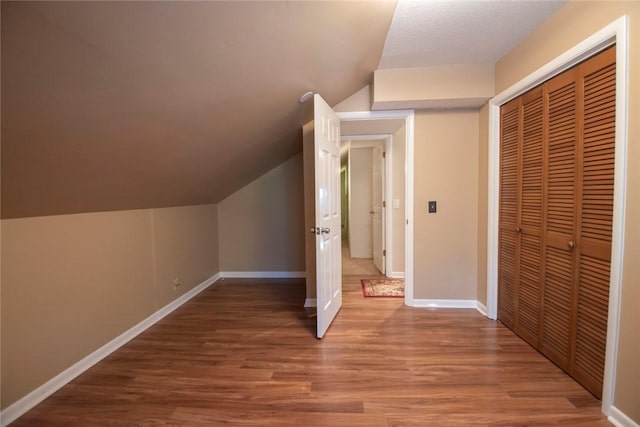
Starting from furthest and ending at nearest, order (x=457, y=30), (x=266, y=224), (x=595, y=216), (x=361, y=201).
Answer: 1. (x=361, y=201)
2. (x=266, y=224)
3. (x=457, y=30)
4. (x=595, y=216)

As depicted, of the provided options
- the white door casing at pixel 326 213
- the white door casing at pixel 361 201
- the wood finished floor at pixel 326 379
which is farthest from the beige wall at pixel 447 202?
the white door casing at pixel 361 201

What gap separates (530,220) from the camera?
201 cm

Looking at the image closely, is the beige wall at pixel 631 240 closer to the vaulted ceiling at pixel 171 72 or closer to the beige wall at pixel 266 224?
the vaulted ceiling at pixel 171 72

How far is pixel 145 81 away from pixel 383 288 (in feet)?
10.00

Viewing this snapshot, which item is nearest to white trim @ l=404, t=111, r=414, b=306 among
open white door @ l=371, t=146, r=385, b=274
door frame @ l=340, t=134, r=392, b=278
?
door frame @ l=340, t=134, r=392, b=278

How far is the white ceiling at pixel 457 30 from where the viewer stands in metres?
1.62

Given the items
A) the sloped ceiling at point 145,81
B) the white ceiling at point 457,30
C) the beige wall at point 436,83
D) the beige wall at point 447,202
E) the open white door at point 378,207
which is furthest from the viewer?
the open white door at point 378,207

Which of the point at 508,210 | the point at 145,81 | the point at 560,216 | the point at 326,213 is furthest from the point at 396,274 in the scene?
the point at 145,81

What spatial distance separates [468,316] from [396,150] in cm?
218

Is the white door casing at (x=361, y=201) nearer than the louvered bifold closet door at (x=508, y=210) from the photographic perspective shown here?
No

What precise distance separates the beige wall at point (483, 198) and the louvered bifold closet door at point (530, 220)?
1.25 feet

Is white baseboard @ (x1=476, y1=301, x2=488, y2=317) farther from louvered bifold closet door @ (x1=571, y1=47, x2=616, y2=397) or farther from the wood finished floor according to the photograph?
louvered bifold closet door @ (x1=571, y1=47, x2=616, y2=397)

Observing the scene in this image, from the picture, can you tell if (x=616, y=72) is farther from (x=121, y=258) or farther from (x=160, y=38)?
(x=121, y=258)

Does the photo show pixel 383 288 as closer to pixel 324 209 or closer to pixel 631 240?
pixel 324 209
